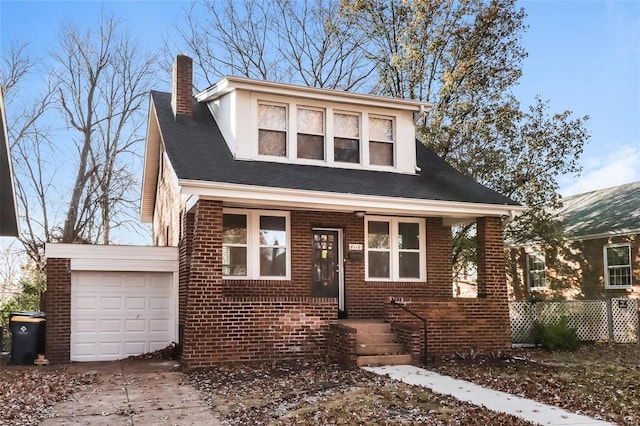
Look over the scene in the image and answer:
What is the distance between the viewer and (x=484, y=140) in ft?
67.7

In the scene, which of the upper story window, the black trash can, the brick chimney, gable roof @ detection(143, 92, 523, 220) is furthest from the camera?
the brick chimney

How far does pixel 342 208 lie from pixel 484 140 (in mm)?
8953

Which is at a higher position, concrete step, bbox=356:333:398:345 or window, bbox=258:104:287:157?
window, bbox=258:104:287:157

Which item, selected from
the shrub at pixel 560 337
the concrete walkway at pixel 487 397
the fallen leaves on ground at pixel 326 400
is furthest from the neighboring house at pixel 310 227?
the shrub at pixel 560 337

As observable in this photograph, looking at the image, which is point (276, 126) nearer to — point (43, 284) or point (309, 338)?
point (309, 338)

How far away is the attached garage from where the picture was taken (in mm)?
13352

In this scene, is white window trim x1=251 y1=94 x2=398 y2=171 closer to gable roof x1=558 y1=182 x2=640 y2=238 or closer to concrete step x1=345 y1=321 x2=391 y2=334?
concrete step x1=345 y1=321 x2=391 y2=334

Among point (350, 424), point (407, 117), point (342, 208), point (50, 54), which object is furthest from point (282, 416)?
point (50, 54)

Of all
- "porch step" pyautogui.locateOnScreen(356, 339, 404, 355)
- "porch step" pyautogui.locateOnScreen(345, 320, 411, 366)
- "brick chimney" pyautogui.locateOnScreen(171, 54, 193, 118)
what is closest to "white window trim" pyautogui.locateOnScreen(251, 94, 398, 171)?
"brick chimney" pyautogui.locateOnScreen(171, 54, 193, 118)

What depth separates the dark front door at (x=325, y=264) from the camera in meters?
14.2

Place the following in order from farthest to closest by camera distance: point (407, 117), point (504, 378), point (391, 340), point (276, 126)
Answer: point (407, 117) < point (276, 126) < point (391, 340) < point (504, 378)

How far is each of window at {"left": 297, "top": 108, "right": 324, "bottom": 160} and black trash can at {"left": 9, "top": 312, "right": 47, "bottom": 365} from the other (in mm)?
6531

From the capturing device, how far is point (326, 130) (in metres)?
14.8

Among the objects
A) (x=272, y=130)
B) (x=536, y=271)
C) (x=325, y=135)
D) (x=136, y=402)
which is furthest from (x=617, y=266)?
(x=136, y=402)
